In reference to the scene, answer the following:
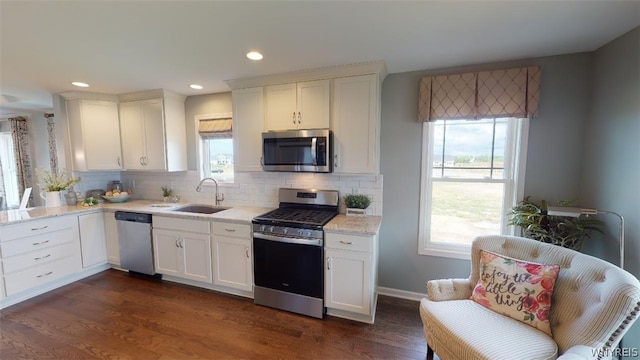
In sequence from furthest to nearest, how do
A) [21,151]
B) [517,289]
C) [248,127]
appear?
[21,151]
[248,127]
[517,289]

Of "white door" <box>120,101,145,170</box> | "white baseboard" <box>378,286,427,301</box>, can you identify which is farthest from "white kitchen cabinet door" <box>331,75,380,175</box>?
"white door" <box>120,101,145,170</box>

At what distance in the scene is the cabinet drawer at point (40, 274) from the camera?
2590 millimetres

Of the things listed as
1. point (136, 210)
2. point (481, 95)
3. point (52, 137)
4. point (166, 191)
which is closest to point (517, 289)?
point (481, 95)

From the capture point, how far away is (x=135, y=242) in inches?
124

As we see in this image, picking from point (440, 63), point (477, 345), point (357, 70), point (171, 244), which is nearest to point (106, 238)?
point (171, 244)

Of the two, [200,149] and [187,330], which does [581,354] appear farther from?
[200,149]

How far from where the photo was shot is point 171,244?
A: 297cm

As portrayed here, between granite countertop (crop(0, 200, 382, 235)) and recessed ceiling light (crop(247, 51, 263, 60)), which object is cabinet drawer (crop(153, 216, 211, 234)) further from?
recessed ceiling light (crop(247, 51, 263, 60))

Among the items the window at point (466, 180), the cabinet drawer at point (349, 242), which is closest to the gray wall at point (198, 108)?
the cabinet drawer at point (349, 242)

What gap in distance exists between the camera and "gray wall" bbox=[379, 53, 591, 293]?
2.17 meters

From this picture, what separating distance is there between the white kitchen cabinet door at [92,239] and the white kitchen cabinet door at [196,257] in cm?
139

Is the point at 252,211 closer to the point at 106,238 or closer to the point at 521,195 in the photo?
the point at 106,238

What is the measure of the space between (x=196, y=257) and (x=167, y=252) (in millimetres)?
446

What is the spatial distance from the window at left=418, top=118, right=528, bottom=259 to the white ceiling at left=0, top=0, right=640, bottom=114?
64cm
